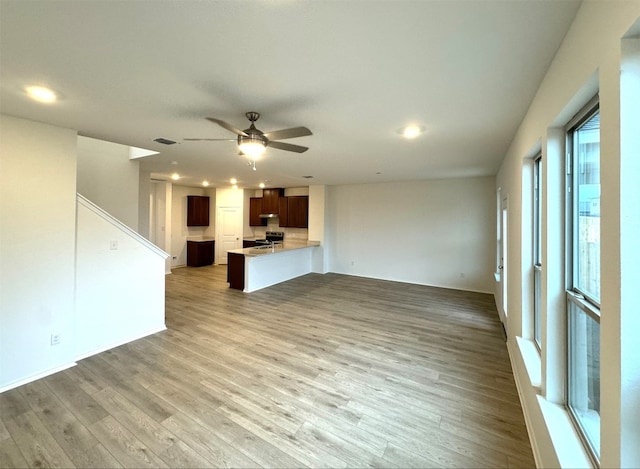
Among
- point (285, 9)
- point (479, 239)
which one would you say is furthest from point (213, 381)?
point (479, 239)

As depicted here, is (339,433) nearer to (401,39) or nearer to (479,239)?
(401,39)

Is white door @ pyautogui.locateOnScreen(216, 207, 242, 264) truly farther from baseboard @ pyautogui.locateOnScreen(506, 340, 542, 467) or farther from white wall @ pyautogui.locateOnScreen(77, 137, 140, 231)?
baseboard @ pyautogui.locateOnScreen(506, 340, 542, 467)

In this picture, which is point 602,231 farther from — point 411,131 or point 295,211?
point 295,211

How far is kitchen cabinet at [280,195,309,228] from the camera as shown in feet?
→ 26.4

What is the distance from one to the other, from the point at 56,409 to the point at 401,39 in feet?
11.9

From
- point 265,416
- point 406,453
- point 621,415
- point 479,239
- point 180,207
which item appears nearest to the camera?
point 621,415

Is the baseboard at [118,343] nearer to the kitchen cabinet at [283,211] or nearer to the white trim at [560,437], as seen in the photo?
the white trim at [560,437]

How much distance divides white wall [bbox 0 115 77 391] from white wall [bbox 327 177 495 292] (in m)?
5.69

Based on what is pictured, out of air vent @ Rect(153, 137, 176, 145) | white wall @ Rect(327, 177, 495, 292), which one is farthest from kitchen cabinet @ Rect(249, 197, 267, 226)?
air vent @ Rect(153, 137, 176, 145)

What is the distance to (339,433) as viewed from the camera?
1.88 meters

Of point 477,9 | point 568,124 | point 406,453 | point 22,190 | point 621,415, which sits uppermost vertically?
point 477,9

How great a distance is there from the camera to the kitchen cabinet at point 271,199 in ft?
27.7

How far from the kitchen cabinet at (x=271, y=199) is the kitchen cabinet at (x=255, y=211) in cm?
19

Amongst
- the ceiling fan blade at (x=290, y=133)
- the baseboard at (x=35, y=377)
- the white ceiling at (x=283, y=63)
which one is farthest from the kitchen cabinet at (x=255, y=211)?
the ceiling fan blade at (x=290, y=133)
